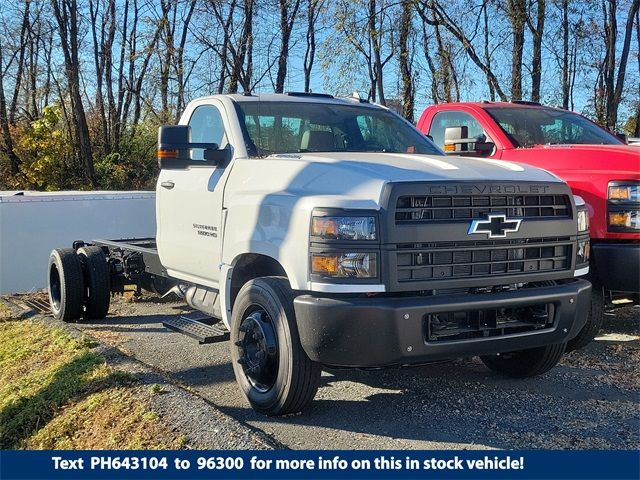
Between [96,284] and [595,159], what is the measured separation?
4969mm

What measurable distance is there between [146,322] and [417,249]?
14.1 ft

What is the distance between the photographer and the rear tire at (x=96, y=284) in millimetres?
7098

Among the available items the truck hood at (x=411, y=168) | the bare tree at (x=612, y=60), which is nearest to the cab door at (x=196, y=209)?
the truck hood at (x=411, y=168)

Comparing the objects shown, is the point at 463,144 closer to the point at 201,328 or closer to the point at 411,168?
the point at 411,168

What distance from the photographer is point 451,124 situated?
735 centimetres

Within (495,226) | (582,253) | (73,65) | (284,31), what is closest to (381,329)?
(495,226)

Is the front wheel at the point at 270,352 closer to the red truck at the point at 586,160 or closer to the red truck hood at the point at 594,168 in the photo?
the red truck at the point at 586,160

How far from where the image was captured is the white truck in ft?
11.9

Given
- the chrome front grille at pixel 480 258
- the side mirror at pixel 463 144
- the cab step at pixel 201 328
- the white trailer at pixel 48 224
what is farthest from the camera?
the white trailer at pixel 48 224

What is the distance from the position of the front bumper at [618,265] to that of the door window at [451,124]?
197 centimetres

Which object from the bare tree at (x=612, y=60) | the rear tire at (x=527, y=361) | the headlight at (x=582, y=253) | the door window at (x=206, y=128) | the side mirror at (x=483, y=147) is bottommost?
the rear tire at (x=527, y=361)

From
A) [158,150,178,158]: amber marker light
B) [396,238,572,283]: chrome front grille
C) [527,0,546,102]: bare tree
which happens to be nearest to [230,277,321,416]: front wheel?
[396,238,572,283]: chrome front grille

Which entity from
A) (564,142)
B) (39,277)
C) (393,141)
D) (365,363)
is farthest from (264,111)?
(39,277)

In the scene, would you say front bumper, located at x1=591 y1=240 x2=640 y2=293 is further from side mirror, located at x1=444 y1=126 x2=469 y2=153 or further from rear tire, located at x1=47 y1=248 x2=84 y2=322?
rear tire, located at x1=47 y1=248 x2=84 y2=322
